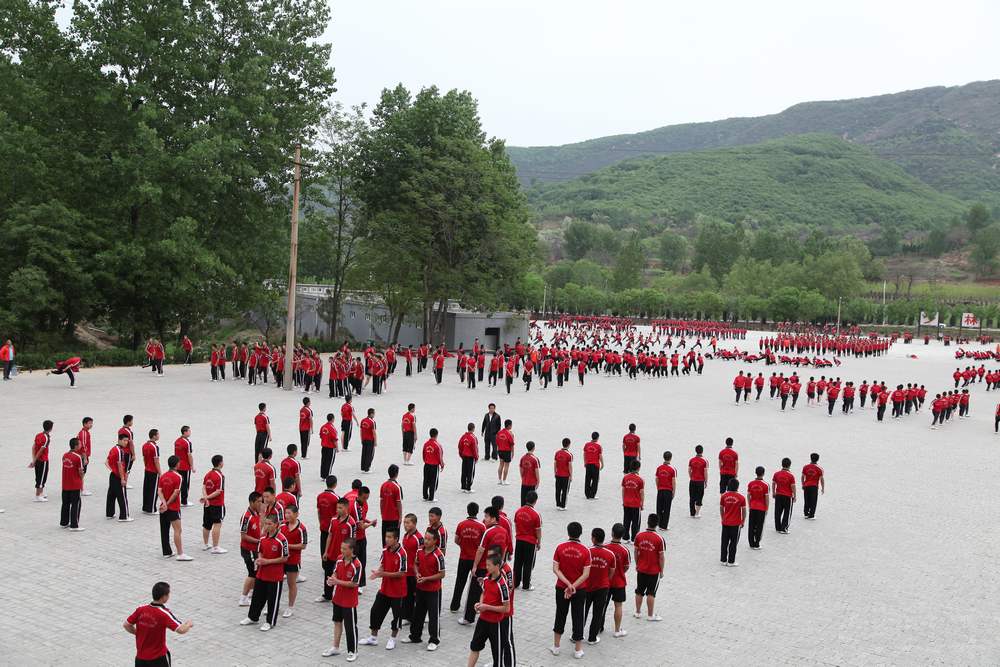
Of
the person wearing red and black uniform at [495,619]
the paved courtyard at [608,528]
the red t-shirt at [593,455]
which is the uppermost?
the red t-shirt at [593,455]

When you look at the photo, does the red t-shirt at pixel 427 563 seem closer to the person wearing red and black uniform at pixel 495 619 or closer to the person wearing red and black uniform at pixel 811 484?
the person wearing red and black uniform at pixel 495 619

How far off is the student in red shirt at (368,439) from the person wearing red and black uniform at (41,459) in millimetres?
5108

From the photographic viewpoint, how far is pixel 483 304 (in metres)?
40.1

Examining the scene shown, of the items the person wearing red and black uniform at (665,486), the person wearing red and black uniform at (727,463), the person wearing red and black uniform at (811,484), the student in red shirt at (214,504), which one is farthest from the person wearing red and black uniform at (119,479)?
the person wearing red and black uniform at (811,484)

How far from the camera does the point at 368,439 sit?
48.8 feet

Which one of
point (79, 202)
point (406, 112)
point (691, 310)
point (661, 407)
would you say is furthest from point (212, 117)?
point (691, 310)

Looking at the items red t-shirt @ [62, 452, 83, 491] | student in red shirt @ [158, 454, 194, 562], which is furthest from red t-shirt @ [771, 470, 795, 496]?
red t-shirt @ [62, 452, 83, 491]

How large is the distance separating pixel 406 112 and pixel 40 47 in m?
16.8

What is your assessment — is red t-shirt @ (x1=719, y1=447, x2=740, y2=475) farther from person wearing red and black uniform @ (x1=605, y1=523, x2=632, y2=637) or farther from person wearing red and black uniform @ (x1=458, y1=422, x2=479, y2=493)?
person wearing red and black uniform @ (x1=605, y1=523, x2=632, y2=637)

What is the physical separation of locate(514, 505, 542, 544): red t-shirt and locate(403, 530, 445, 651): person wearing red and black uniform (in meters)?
1.63

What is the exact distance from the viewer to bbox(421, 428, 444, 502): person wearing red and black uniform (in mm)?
12867

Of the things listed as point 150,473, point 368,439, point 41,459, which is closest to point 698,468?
point 368,439

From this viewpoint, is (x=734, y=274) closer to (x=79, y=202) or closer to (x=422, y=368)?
(x=422, y=368)

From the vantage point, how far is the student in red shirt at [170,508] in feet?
32.0
